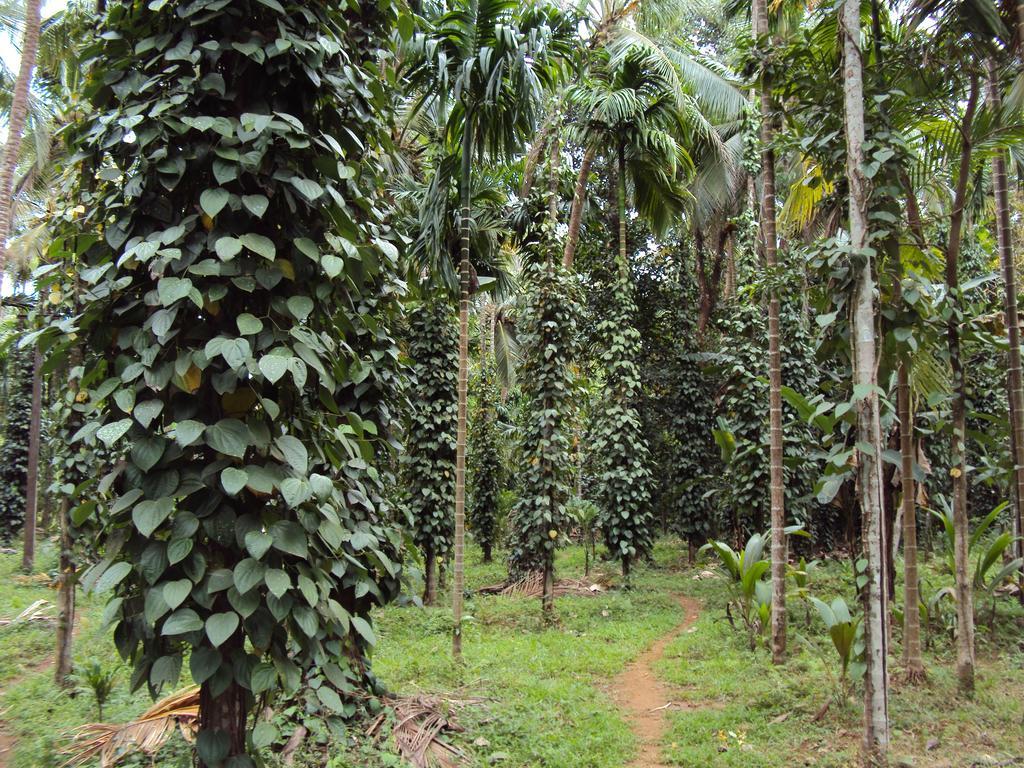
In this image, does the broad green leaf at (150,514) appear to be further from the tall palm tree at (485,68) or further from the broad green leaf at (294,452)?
the tall palm tree at (485,68)

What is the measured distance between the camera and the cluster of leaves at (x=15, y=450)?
16141 millimetres

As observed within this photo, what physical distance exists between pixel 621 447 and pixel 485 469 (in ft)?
14.6

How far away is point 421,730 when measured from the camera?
15.4ft

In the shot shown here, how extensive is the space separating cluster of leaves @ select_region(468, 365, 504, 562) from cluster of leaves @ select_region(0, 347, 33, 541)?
9997 millimetres

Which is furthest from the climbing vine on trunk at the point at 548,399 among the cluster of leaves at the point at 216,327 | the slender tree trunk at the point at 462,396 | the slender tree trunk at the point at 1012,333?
the cluster of leaves at the point at 216,327

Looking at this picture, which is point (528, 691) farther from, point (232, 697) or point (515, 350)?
point (515, 350)

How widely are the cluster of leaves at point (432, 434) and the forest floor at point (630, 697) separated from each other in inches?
52.1

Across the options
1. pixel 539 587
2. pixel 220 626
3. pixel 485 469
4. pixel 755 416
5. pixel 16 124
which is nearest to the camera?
pixel 220 626

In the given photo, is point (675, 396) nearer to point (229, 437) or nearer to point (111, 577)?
point (229, 437)

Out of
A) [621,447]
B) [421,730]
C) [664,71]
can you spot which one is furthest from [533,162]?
[421,730]

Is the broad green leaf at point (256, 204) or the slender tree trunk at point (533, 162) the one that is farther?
the slender tree trunk at point (533, 162)

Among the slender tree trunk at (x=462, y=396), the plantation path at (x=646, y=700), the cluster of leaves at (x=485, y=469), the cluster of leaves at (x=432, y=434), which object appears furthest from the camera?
the cluster of leaves at (x=485, y=469)

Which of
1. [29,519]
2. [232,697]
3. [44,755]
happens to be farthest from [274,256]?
[29,519]

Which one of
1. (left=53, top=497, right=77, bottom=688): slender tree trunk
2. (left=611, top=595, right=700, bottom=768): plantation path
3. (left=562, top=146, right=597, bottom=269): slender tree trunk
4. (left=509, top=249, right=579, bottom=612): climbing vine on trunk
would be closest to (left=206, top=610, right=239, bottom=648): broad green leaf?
(left=611, top=595, right=700, bottom=768): plantation path
